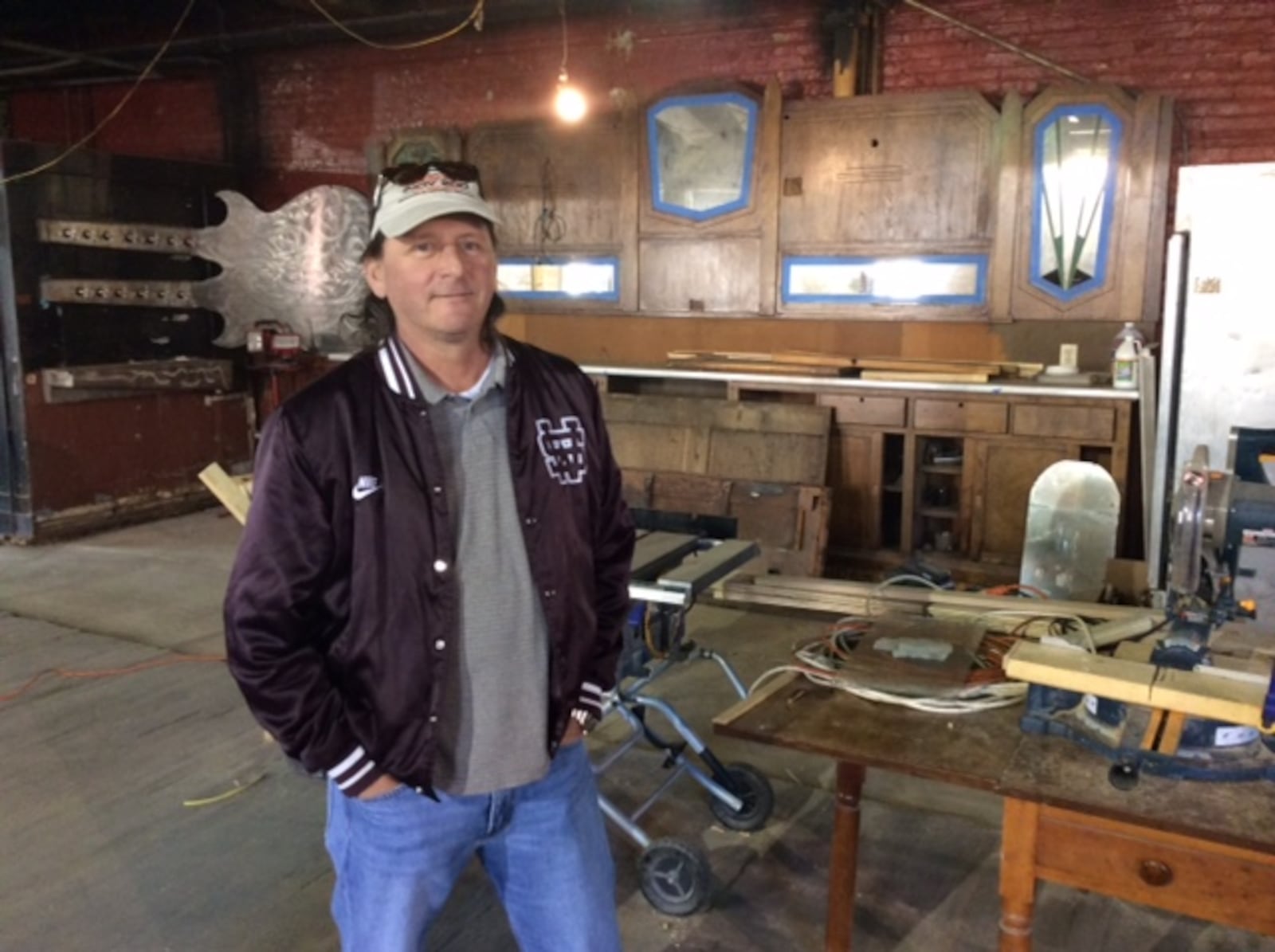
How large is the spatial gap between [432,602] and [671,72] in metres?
5.26

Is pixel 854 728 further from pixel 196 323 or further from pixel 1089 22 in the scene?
pixel 196 323

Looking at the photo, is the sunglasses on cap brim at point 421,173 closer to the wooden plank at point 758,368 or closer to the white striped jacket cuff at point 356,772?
the white striped jacket cuff at point 356,772

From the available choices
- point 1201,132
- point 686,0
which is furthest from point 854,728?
point 686,0

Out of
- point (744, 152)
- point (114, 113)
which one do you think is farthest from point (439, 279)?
point (114, 113)

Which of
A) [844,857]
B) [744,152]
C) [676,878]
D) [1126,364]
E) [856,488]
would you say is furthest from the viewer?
[744,152]

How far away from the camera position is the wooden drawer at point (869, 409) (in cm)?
505

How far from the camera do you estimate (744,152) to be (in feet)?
18.7

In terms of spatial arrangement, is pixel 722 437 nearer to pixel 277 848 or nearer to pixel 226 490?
pixel 226 490

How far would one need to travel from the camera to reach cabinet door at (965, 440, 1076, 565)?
4.79 m

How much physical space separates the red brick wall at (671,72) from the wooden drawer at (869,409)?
1655mm

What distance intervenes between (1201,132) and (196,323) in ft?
19.2

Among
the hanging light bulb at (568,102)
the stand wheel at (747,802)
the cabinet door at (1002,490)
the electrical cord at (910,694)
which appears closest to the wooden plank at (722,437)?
the cabinet door at (1002,490)

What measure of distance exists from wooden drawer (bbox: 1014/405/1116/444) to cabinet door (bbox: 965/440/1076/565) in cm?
6

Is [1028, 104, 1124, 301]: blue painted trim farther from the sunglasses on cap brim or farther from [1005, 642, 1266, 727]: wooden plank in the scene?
the sunglasses on cap brim
